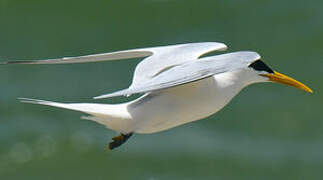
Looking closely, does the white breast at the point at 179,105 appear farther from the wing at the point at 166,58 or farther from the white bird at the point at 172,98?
the wing at the point at 166,58

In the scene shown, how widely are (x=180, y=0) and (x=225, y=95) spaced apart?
5434 mm

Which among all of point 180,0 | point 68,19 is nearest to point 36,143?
point 68,19

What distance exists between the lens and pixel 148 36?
10516 millimetres

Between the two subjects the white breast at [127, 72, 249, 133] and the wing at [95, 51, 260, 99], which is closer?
the wing at [95, 51, 260, 99]

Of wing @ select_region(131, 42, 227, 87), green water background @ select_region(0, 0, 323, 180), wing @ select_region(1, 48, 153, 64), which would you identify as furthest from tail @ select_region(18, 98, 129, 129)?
green water background @ select_region(0, 0, 323, 180)

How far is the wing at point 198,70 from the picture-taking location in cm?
511

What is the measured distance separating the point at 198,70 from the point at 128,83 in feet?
14.6

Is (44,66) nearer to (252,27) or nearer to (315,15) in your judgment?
(252,27)

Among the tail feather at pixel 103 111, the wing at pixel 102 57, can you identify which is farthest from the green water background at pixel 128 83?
the tail feather at pixel 103 111

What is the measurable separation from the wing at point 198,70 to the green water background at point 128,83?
3699mm

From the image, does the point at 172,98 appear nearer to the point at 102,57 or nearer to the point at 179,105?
the point at 179,105

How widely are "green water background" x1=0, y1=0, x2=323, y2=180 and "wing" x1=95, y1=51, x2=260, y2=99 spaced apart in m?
3.70

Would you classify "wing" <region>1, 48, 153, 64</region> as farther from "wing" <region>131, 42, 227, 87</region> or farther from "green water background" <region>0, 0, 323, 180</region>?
"green water background" <region>0, 0, 323, 180</region>

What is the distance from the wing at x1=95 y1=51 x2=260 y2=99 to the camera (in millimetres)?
5105
